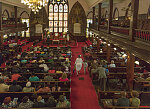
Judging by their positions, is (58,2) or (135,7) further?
(58,2)

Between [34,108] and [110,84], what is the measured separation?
20.4 feet

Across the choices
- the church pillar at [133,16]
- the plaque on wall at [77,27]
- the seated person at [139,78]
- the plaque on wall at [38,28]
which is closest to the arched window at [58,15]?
the plaque on wall at [77,27]

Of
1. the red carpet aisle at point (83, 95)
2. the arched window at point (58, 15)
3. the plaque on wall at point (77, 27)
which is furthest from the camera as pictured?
the plaque on wall at point (77, 27)

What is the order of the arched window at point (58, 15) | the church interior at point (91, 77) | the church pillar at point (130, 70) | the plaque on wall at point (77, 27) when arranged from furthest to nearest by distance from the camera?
the plaque on wall at point (77, 27) < the arched window at point (58, 15) < the church pillar at point (130, 70) < the church interior at point (91, 77)

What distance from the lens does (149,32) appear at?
6391 millimetres

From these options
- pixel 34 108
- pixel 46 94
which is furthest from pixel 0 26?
pixel 34 108

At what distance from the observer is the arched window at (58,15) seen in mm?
30672

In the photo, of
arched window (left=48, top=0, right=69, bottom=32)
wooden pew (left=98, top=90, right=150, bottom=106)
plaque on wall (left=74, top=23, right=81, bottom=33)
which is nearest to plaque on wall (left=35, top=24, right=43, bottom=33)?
arched window (left=48, top=0, right=69, bottom=32)

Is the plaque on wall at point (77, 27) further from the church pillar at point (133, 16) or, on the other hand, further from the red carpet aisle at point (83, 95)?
the church pillar at point (133, 16)

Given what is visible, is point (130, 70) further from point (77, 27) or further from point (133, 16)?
point (77, 27)

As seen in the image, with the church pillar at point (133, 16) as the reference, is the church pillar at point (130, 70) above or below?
below

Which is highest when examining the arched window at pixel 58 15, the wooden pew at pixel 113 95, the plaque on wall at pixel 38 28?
the arched window at pixel 58 15

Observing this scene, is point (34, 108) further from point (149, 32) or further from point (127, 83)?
point (127, 83)

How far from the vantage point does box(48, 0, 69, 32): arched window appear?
101 ft
